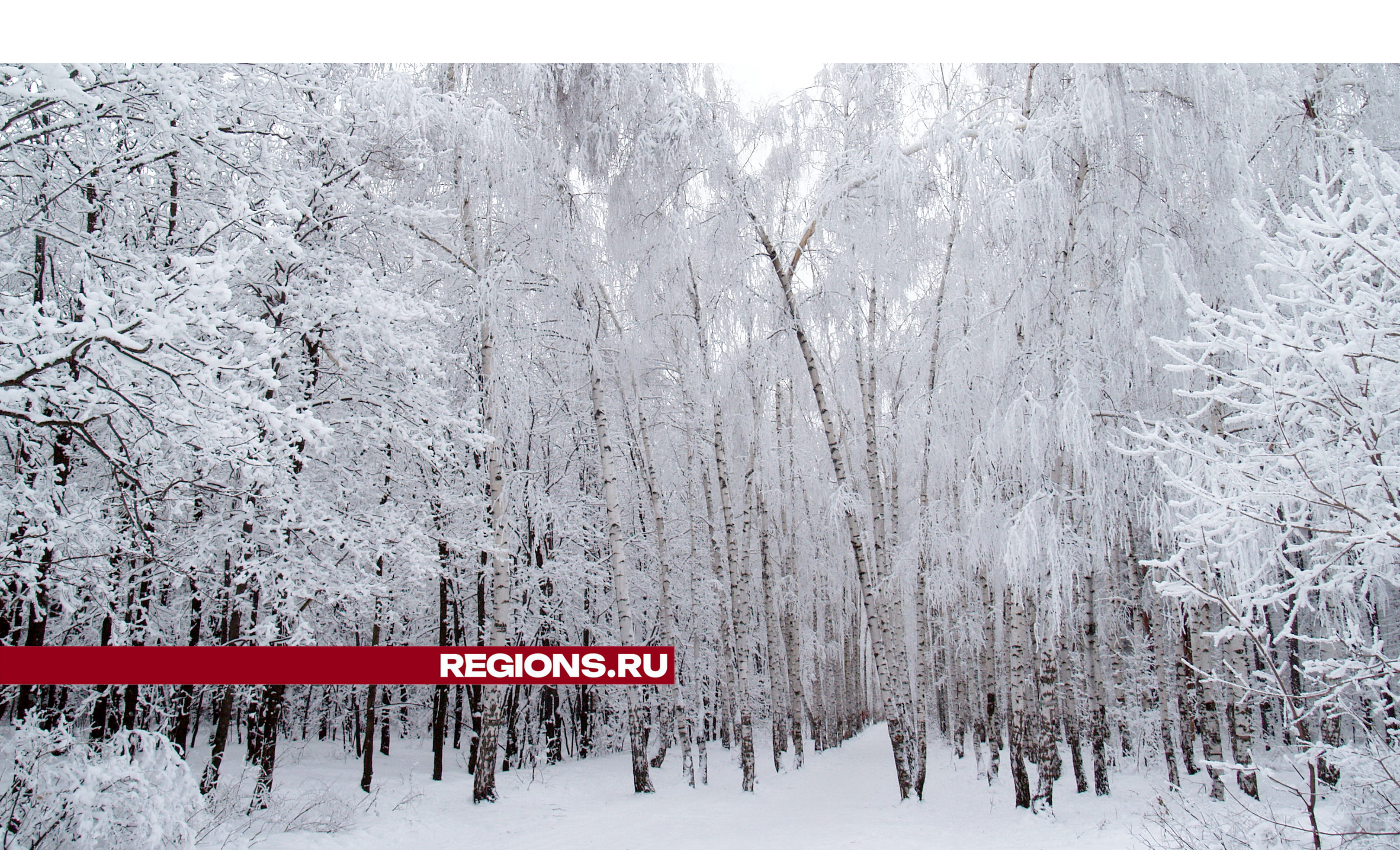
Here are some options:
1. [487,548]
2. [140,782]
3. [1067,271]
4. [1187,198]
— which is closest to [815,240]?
[1067,271]

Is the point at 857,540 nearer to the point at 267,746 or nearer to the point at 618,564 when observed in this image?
the point at 618,564

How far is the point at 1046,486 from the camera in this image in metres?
7.54

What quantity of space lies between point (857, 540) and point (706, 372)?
12.1 feet

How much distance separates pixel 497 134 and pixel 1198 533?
25.5ft

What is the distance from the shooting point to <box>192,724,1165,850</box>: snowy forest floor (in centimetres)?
688

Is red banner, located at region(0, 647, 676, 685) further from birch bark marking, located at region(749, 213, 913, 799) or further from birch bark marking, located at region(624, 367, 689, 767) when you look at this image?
birch bark marking, located at region(749, 213, 913, 799)

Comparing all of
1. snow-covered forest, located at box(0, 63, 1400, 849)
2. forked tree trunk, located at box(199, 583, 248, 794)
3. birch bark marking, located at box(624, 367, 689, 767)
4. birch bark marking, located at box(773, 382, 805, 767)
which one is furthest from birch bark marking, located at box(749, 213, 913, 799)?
forked tree trunk, located at box(199, 583, 248, 794)

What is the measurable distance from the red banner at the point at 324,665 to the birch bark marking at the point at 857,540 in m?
2.85

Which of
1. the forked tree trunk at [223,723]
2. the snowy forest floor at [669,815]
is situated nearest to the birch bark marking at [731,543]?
the snowy forest floor at [669,815]

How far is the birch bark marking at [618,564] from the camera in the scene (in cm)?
989

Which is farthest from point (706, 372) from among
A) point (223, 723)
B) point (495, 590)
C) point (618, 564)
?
point (223, 723)

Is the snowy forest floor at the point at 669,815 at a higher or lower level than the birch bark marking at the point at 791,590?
lower

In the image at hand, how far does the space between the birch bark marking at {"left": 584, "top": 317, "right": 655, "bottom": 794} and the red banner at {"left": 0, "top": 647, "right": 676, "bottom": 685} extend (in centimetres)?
44

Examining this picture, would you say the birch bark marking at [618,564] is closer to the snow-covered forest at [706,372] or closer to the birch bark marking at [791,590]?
the snow-covered forest at [706,372]
